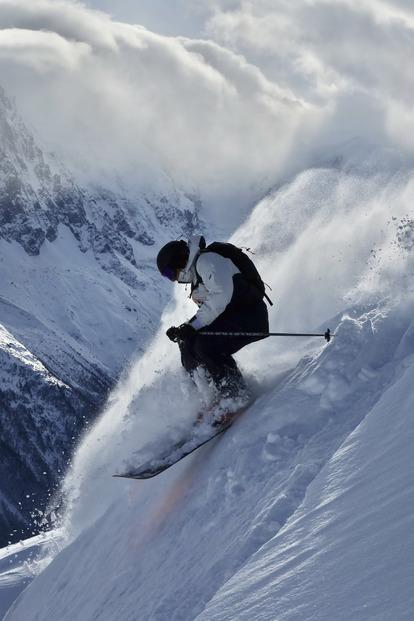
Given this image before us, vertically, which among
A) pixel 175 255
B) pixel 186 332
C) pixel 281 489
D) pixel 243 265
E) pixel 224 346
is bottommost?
pixel 281 489

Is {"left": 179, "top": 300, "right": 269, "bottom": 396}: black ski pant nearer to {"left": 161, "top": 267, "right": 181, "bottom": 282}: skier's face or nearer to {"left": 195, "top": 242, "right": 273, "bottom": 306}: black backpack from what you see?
{"left": 195, "top": 242, "right": 273, "bottom": 306}: black backpack

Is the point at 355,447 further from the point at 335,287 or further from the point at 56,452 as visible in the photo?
the point at 56,452

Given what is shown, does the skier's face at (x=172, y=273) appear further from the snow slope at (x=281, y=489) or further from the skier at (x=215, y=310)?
the snow slope at (x=281, y=489)

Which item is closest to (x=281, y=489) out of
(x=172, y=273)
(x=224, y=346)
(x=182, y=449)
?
(x=182, y=449)

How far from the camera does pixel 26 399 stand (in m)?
170

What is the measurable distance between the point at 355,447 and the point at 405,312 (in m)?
2.67

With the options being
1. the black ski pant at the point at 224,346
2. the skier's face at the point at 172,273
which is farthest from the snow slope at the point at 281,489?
the skier's face at the point at 172,273

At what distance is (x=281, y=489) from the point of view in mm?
5312

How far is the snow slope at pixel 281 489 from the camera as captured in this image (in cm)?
361

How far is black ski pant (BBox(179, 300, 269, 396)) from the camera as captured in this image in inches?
332

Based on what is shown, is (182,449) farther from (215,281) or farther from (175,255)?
(175,255)

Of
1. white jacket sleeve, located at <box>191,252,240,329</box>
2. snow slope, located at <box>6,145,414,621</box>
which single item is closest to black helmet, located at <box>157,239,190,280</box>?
white jacket sleeve, located at <box>191,252,240,329</box>

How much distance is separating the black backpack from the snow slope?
1.08 metres

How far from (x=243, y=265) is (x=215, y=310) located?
70 cm
